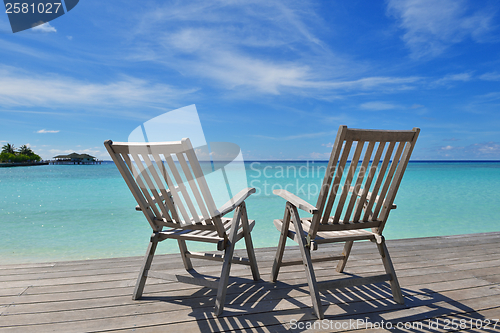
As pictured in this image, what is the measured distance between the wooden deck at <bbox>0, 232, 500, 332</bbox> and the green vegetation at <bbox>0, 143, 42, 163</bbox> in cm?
6118

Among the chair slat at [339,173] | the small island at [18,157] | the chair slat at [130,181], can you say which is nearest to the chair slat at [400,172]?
the chair slat at [339,173]

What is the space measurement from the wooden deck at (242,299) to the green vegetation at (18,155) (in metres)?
61.2

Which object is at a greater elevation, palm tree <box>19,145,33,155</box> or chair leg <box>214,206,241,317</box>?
palm tree <box>19,145,33,155</box>

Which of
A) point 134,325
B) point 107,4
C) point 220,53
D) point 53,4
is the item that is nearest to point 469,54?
point 220,53

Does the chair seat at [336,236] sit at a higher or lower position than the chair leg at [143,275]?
higher

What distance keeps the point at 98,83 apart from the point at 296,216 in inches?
1356

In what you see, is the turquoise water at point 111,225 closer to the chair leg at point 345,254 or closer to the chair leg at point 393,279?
the chair leg at point 345,254

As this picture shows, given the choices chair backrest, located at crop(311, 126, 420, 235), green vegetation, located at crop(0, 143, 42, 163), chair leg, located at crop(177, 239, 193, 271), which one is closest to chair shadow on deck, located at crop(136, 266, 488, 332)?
chair leg, located at crop(177, 239, 193, 271)

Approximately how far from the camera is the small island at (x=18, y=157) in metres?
47.3

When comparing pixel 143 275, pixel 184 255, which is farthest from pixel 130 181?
pixel 184 255

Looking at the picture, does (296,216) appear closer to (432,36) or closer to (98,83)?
(432,36)

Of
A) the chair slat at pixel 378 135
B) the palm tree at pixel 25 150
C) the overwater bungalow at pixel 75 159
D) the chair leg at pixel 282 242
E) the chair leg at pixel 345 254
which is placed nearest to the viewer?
the chair slat at pixel 378 135

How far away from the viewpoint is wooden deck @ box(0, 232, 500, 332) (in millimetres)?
1645

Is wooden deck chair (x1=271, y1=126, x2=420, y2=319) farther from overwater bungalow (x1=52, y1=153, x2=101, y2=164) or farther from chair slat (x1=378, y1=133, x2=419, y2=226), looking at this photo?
overwater bungalow (x1=52, y1=153, x2=101, y2=164)
